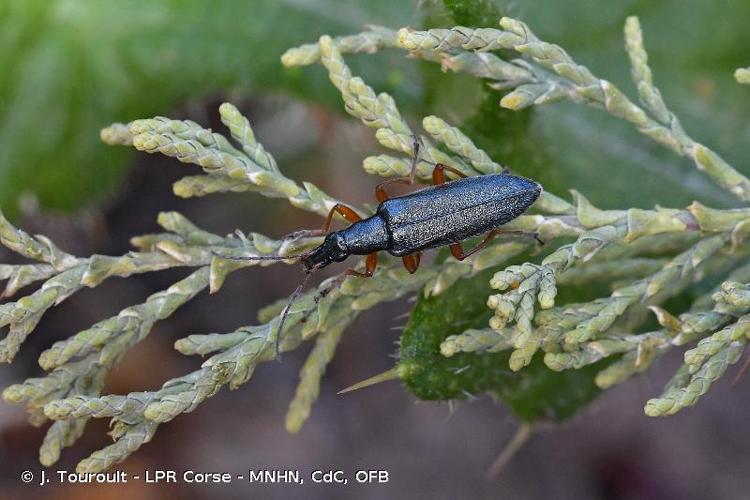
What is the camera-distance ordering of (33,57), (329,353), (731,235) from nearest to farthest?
(731,235), (329,353), (33,57)

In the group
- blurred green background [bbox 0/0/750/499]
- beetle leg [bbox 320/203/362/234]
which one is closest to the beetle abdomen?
beetle leg [bbox 320/203/362/234]

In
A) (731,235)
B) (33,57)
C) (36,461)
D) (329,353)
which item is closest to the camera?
(731,235)

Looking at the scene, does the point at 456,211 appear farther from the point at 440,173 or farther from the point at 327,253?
the point at 327,253

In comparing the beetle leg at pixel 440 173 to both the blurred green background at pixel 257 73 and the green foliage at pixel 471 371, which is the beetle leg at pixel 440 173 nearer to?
the green foliage at pixel 471 371

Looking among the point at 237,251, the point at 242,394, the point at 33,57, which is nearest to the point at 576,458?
the point at 242,394

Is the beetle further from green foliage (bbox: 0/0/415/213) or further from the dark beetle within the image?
green foliage (bbox: 0/0/415/213)

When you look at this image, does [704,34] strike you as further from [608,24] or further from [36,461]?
[36,461]

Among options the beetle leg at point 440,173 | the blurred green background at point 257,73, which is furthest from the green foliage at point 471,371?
the blurred green background at point 257,73
